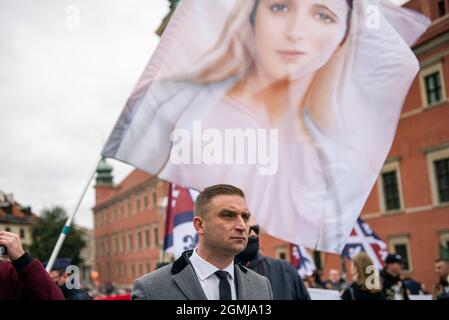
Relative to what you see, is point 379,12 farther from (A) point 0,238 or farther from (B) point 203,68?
(A) point 0,238

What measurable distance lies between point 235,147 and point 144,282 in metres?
3.53

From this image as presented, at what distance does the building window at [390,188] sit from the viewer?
18.8 meters

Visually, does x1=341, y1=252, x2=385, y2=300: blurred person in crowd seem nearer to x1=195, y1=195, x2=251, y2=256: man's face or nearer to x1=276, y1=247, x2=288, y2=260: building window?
x1=195, y1=195, x2=251, y2=256: man's face

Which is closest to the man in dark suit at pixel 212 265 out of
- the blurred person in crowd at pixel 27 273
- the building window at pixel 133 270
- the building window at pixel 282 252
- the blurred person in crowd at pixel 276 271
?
the blurred person in crowd at pixel 27 273

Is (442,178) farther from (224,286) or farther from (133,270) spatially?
(133,270)

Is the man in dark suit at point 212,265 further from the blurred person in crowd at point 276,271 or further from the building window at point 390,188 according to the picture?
the building window at point 390,188

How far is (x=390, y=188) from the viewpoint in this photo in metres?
19.3

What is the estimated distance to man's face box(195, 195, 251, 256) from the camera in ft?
7.28

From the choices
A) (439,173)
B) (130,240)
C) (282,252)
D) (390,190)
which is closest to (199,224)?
(439,173)

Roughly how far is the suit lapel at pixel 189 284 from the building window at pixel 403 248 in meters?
16.8

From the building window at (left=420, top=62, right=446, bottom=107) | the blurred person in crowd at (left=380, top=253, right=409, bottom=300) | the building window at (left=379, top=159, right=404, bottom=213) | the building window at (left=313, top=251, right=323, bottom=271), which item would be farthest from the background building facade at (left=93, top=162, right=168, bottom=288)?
the blurred person in crowd at (left=380, top=253, right=409, bottom=300)

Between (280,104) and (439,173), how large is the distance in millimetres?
12263

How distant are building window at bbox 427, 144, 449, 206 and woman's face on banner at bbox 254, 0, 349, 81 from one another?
11.6 meters
